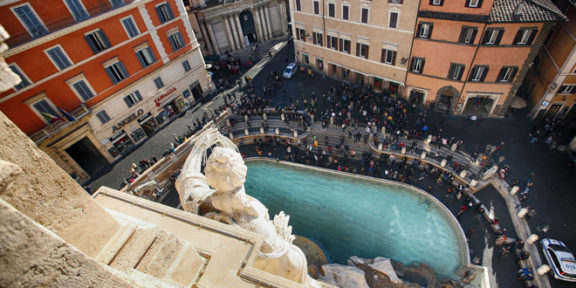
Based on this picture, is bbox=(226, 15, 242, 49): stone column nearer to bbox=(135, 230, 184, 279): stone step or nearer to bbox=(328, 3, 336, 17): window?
bbox=(328, 3, 336, 17): window

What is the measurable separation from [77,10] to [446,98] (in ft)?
112

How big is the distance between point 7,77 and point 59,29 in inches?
968

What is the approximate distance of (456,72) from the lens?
25297mm

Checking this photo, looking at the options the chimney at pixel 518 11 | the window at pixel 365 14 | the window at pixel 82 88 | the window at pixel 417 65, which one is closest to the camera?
the chimney at pixel 518 11

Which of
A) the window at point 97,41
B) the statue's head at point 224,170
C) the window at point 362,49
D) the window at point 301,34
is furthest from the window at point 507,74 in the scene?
the window at point 97,41

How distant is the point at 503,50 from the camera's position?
22.7m

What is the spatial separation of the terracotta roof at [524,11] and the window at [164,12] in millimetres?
28429

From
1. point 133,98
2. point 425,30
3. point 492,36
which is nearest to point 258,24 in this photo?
point 133,98

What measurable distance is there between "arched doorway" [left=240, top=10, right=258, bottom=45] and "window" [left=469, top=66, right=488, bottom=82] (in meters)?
30.1

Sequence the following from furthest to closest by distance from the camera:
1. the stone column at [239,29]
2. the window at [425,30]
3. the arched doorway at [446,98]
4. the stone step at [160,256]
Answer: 1. the stone column at [239,29]
2. the arched doorway at [446,98]
3. the window at [425,30]
4. the stone step at [160,256]

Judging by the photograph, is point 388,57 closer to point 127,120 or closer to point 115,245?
point 127,120

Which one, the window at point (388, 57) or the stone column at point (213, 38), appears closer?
the window at point (388, 57)

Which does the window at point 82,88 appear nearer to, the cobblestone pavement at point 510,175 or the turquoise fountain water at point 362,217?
the cobblestone pavement at point 510,175

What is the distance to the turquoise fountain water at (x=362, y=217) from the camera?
795 inches
